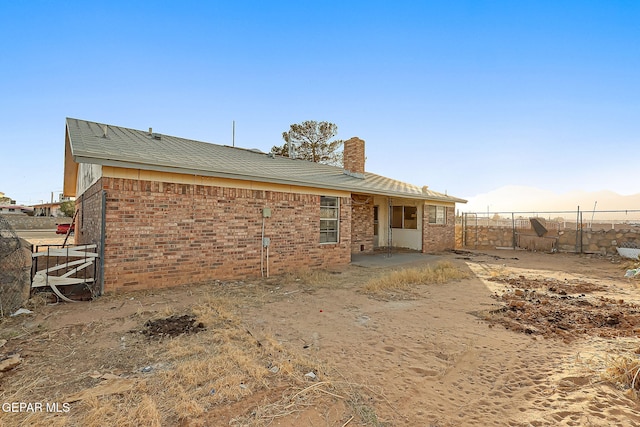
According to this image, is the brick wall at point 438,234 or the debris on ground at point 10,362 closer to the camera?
the debris on ground at point 10,362

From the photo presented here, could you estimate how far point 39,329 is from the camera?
4.21m

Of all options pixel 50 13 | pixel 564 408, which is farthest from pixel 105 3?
pixel 564 408

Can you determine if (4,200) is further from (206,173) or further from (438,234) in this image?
(438,234)

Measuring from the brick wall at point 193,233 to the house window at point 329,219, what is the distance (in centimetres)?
78

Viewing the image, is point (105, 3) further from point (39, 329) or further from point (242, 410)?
point (242, 410)

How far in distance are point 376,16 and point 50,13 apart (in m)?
9.45

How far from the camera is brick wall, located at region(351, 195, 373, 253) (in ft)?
44.2

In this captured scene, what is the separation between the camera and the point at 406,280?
7.69 metres

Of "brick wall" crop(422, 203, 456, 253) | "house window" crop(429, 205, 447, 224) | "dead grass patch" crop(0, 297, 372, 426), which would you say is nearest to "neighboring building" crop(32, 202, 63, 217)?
"brick wall" crop(422, 203, 456, 253)

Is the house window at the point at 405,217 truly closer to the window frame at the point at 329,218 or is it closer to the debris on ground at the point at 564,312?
the window frame at the point at 329,218

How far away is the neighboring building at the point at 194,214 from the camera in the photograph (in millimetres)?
6133

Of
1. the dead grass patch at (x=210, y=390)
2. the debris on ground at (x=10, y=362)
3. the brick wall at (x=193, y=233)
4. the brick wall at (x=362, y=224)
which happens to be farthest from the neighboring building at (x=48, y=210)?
the dead grass patch at (x=210, y=390)

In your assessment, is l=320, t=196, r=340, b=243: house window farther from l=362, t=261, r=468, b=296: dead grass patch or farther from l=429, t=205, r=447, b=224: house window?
l=429, t=205, r=447, b=224: house window

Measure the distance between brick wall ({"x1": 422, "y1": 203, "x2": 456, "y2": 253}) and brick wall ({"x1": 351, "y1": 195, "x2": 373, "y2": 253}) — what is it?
A: 9.30 feet
